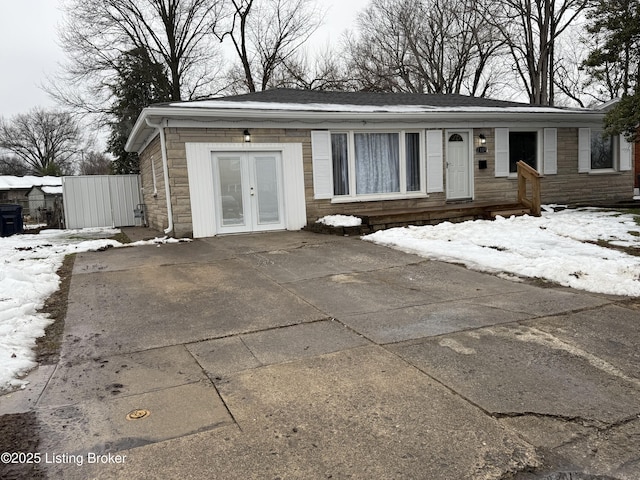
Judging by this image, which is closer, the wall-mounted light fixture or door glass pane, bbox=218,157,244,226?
door glass pane, bbox=218,157,244,226

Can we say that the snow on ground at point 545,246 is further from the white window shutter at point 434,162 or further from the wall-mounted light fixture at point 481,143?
the wall-mounted light fixture at point 481,143

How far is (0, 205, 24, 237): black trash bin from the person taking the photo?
14.3 metres

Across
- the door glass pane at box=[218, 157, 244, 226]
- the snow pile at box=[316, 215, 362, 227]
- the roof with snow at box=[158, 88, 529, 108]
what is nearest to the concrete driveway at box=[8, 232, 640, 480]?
the snow pile at box=[316, 215, 362, 227]

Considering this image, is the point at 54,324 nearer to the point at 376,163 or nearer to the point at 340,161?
the point at 340,161

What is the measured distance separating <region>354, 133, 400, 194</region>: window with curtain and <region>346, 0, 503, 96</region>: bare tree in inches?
620

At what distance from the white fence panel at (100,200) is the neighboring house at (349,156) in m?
2.32

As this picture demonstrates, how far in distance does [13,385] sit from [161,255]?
4.89 meters

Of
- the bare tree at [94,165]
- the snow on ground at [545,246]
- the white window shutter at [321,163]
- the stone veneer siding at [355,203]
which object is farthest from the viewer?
the bare tree at [94,165]

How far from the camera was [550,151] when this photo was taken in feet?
41.8

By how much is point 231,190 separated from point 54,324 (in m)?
6.04

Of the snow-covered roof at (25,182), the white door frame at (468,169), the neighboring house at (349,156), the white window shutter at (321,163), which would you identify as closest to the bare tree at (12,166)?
the snow-covered roof at (25,182)

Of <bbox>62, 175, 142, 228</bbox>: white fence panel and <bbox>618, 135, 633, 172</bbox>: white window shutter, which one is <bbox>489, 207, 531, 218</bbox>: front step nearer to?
<bbox>618, 135, 633, 172</bbox>: white window shutter

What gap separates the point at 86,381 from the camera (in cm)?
299

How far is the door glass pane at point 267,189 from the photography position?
10.2 m
